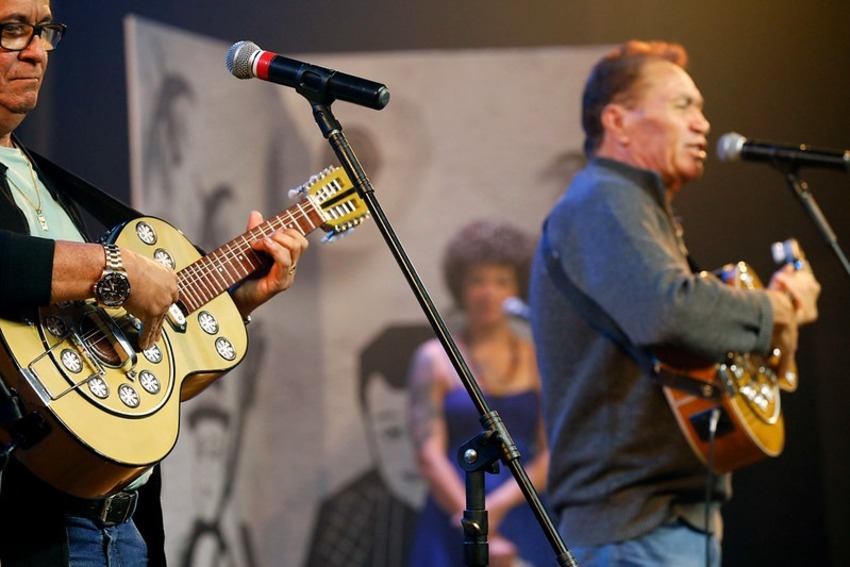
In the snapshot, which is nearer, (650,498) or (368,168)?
(650,498)

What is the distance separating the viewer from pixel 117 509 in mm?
2047

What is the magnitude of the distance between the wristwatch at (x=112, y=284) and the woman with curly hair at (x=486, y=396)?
275 cm

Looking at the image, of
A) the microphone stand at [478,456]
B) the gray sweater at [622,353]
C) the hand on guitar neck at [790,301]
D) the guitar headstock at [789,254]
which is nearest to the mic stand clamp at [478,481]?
the microphone stand at [478,456]

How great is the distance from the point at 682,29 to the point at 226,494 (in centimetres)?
270

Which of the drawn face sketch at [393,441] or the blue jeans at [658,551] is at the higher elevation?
the drawn face sketch at [393,441]

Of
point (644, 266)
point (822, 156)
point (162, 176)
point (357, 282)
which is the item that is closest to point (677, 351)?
point (644, 266)

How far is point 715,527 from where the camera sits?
2.84 meters

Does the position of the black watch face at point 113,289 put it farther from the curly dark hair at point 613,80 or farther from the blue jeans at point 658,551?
the curly dark hair at point 613,80

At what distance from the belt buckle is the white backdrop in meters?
2.31

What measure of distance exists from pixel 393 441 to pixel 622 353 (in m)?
1.91

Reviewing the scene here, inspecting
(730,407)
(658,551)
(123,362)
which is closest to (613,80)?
(730,407)

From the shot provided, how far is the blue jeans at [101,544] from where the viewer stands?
78.3 inches

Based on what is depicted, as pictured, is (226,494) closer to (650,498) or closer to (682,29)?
(650,498)

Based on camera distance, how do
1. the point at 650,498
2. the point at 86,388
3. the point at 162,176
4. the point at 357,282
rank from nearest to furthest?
1. the point at 86,388
2. the point at 650,498
3. the point at 162,176
4. the point at 357,282
